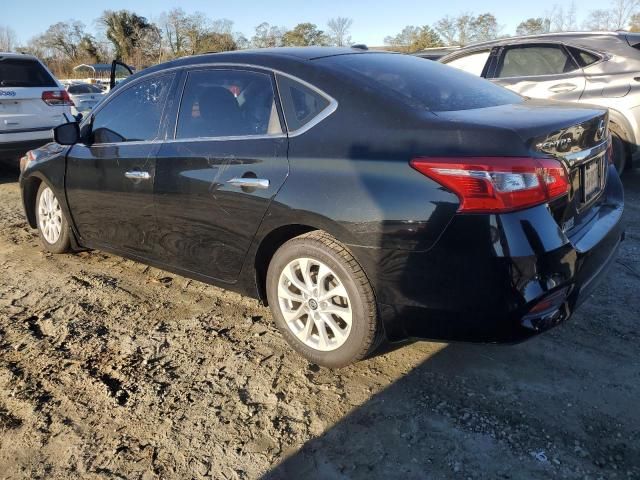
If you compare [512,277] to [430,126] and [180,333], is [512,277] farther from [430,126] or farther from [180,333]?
[180,333]

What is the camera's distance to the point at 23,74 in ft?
25.8

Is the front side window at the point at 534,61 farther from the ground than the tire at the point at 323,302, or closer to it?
farther from the ground

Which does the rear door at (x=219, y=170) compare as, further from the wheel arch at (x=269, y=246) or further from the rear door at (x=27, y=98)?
the rear door at (x=27, y=98)

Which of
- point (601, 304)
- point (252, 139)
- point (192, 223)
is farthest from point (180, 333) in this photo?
point (601, 304)

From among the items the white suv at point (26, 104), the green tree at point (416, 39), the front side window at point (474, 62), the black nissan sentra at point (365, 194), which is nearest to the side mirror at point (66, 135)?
the black nissan sentra at point (365, 194)

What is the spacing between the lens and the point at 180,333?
131 inches

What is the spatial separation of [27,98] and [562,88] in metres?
7.07

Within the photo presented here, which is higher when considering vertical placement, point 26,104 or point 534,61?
point 534,61

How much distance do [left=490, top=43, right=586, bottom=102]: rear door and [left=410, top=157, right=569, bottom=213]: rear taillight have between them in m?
4.31

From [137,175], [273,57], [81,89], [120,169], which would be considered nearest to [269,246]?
[273,57]

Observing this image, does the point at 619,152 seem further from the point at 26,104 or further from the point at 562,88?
the point at 26,104

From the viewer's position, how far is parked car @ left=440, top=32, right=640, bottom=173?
574 centimetres

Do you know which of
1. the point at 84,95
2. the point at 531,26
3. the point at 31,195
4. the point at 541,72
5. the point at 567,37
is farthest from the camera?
the point at 531,26

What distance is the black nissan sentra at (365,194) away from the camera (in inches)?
88.8
